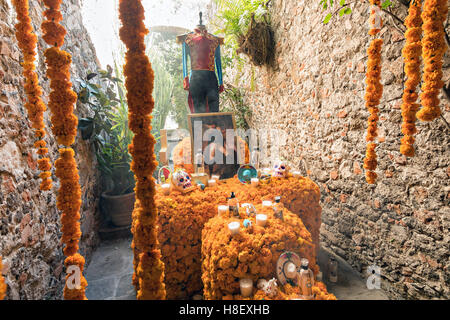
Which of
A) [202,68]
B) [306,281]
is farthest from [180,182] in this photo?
[202,68]

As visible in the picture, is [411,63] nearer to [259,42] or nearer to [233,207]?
[233,207]

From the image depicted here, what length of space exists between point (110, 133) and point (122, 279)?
70.7 inches

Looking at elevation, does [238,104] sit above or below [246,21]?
below

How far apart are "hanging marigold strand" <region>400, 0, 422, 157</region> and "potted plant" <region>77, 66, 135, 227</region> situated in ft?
9.61

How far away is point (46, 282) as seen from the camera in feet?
5.25

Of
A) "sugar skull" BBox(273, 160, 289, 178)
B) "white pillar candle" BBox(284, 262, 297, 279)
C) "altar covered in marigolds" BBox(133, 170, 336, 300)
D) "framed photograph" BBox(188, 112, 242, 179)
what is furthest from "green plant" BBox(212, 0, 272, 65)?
"white pillar candle" BBox(284, 262, 297, 279)

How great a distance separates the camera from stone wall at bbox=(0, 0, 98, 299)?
4.11 ft

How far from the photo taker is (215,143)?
248 centimetres

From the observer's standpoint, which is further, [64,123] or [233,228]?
[233,228]

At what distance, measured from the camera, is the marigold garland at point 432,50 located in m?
1.06

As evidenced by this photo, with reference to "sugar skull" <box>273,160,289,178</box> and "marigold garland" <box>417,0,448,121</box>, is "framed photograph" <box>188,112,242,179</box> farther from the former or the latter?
"marigold garland" <box>417,0,448,121</box>

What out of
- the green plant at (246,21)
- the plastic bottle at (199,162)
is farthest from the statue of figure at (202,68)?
the green plant at (246,21)
